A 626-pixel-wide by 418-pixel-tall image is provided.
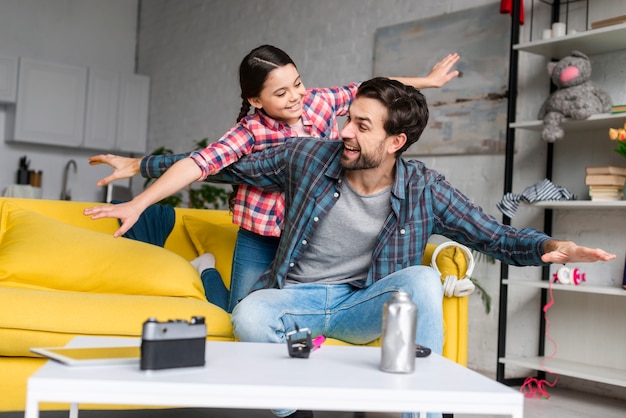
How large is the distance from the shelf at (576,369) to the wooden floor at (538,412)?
13 cm

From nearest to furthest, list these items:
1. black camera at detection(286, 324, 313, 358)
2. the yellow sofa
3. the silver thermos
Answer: the silver thermos, black camera at detection(286, 324, 313, 358), the yellow sofa

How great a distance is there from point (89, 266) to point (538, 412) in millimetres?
1946

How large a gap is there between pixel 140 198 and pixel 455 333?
1232 millimetres

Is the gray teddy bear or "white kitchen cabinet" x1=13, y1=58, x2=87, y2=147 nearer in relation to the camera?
the gray teddy bear

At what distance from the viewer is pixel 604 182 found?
Result: 3.51 m

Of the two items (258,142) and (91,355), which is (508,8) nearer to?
(258,142)

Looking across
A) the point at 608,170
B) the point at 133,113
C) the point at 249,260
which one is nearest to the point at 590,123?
the point at 608,170

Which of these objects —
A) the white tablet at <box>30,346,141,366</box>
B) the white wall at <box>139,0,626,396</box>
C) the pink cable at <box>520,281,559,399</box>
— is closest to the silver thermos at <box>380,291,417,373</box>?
the white tablet at <box>30,346,141,366</box>

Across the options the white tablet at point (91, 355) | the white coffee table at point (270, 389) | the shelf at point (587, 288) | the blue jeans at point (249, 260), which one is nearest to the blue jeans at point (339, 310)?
the blue jeans at point (249, 260)

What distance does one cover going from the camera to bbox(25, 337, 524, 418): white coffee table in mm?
1265

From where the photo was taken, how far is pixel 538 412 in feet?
10.6

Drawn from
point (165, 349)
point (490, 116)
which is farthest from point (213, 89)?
point (165, 349)

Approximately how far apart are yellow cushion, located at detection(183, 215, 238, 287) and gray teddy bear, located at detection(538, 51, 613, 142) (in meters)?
1.64

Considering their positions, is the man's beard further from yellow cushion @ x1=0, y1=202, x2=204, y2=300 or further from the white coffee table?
the white coffee table
